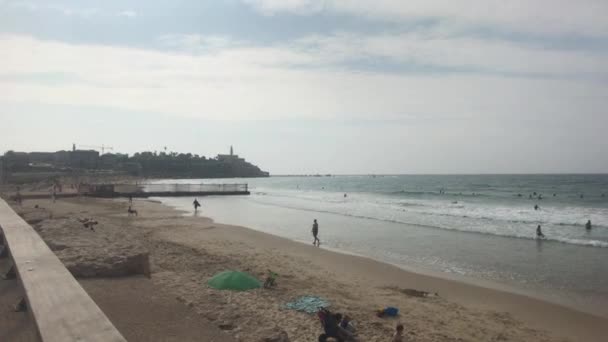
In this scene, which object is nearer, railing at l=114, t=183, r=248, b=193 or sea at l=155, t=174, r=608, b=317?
sea at l=155, t=174, r=608, b=317

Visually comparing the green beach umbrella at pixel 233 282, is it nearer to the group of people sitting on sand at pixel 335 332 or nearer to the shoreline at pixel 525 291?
the group of people sitting on sand at pixel 335 332

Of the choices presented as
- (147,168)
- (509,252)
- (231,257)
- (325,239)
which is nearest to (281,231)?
(325,239)

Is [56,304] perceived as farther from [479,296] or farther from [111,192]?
[111,192]

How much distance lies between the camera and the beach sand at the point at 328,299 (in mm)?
8719

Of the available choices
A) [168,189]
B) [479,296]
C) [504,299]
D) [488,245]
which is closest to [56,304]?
[479,296]

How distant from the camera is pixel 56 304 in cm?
549

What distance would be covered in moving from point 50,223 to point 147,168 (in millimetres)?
180698

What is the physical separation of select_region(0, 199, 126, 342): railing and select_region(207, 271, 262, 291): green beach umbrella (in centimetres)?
384

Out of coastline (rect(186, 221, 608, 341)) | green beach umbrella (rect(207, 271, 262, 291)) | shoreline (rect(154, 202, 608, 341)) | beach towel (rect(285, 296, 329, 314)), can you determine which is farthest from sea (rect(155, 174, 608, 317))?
green beach umbrella (rect(207, 271, 262, 291))

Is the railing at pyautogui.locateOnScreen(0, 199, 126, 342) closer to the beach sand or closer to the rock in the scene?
the rock

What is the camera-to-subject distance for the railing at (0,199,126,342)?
14.9ft

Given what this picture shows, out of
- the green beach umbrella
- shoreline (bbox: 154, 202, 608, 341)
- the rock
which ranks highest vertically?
the rock

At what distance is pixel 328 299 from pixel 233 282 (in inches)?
101

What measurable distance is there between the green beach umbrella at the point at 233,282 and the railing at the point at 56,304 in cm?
384
